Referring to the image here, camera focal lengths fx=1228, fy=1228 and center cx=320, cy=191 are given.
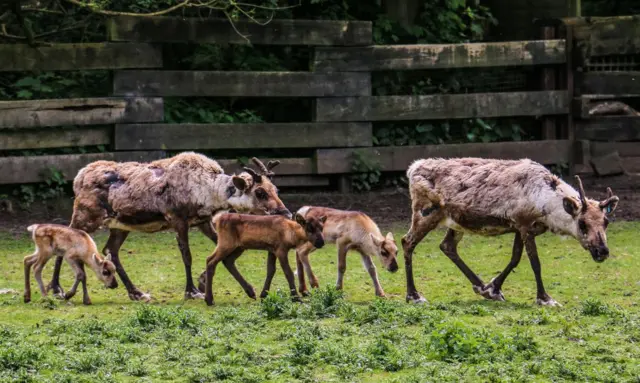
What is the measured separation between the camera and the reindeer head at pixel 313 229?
12570 mm

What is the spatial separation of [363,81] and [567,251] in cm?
469

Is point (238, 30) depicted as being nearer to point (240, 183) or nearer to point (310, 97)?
point (310, 97)

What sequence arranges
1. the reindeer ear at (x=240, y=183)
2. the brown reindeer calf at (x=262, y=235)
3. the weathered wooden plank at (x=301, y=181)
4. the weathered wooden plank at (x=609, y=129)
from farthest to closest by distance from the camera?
the weathered wooden plank at (x=609, y=129), the weathered wooden plank at (x=301, y=181), the reindeer ear at (x=240, y=183), the brown reindeer calf at (x=262, y=235)

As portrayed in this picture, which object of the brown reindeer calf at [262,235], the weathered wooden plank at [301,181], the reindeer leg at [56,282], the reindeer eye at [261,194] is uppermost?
the reindeer eye at [261,194]

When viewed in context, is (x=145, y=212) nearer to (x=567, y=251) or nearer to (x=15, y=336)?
(x=15, y=336)

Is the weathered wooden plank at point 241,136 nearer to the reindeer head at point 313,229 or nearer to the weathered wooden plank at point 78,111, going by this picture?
the weathered wooden plank at point 78,111

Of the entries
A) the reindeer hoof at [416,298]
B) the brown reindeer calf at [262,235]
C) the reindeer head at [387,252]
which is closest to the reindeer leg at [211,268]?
the brown reindeer calf at [262,235]

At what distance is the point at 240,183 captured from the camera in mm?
13164

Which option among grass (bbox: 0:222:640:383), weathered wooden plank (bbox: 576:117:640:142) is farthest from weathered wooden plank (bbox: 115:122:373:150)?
weathered wooden plank (bbox: 576:117:640:142)

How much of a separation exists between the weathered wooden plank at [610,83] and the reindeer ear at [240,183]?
26.9 ft

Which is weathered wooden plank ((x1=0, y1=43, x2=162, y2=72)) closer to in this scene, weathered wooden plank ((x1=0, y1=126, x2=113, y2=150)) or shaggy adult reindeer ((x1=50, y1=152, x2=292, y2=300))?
weathered wooden plank ((x1=0, y1=126, x2=113, y2=150))

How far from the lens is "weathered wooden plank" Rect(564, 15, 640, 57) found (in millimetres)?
19500

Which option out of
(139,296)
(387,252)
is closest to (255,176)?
(387,252)

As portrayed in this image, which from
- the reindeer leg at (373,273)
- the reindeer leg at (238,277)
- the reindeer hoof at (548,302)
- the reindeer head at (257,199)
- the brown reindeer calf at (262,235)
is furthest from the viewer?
the reindeer head at (257,199)
